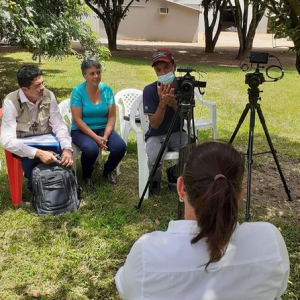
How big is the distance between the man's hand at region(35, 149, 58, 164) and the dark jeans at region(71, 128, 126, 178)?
44cm

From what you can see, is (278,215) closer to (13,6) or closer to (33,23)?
(13,6)

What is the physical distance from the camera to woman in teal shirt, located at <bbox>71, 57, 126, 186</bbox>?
384 cm

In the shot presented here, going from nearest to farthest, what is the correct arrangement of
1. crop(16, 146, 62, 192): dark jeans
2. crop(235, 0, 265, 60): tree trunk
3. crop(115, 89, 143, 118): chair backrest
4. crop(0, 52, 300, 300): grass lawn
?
crop(0, 52, 300, 300): grass lawn → crop(16, 146, 62, 192): dark jeans → crop(115, 89, 143, 118): chair backrest → crop(235, 0, 265, 60): tree trunk

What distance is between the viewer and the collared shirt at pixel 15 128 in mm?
3291

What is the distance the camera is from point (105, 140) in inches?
152

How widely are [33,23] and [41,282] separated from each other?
476cm

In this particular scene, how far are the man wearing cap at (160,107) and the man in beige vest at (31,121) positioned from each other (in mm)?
759

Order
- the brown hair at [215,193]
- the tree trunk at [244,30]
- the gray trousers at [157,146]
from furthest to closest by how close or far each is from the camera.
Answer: the tree trunk at [244,30] → the gray trousers at [157,146] → the brown hair at [215,193]

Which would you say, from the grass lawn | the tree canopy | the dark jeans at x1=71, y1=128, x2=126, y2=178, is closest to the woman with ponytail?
the grass lawn

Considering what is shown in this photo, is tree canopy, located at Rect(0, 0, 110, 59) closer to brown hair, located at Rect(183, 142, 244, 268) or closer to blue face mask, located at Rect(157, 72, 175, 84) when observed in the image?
blue face mask, located at Rect(157, 72, 175, 84)

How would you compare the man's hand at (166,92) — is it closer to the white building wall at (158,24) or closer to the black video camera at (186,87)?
the black video camera at (186,87)

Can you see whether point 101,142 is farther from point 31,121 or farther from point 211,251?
point 211,251

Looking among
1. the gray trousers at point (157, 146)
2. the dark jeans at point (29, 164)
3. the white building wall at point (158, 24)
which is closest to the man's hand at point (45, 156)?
the dark jeans at point (29, 164)

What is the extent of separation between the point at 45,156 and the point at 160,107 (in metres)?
1.05
